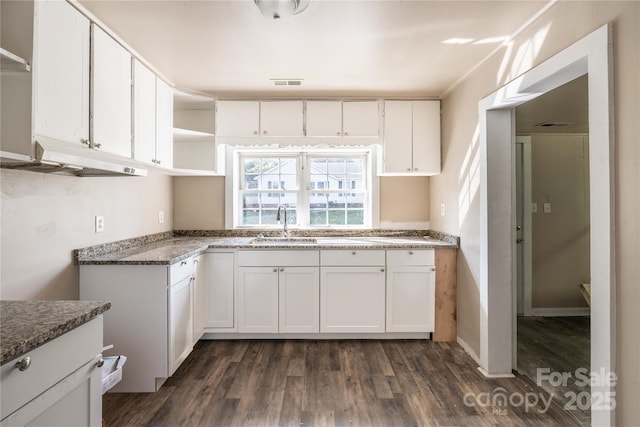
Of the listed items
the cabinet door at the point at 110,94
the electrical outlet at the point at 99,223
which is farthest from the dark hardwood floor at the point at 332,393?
the cabinet door at the point at 110,94

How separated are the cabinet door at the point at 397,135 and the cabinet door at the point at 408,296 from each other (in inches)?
40.5

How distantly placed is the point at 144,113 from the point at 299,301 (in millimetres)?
2012

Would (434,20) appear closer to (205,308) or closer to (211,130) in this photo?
(211,130)

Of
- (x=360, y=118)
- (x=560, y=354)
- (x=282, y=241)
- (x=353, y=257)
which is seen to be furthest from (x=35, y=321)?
(x=560, y=354)

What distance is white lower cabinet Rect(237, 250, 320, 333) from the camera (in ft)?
9.58

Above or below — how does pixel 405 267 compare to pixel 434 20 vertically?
below

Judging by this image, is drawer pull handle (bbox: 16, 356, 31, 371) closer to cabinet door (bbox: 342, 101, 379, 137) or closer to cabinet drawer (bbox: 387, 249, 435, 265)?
cabinet drawer (bbox: 387, 249, 435, 265)

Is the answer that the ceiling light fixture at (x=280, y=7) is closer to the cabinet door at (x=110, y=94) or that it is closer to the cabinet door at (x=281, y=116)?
the cabinet door at (x=110, y=94)

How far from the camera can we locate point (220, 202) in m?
3.55

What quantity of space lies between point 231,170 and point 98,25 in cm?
181

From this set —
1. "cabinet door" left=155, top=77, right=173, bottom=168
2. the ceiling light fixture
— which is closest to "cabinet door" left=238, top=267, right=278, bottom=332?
"cabinet door" left=155, top=77, right=173, bottom=168

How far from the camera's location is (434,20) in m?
1.89

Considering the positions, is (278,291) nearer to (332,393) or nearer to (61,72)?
(332,393)

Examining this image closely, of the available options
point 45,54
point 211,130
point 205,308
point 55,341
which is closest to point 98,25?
point 45,54
